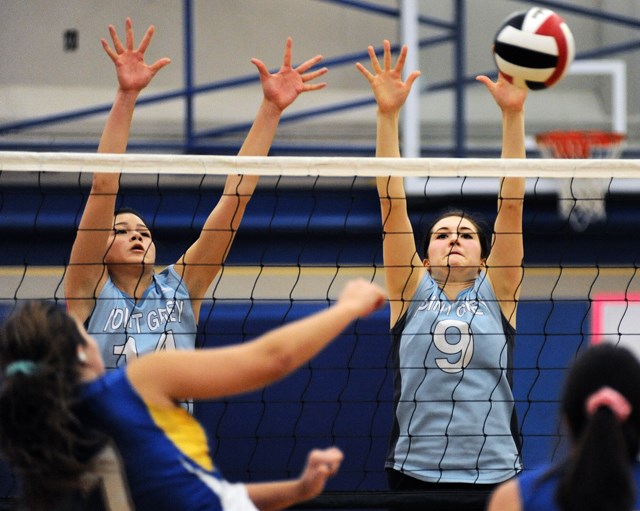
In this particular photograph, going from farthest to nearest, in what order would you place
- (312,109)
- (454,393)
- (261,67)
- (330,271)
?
(312,109) < (330,271) < (261,67) < (454,393)

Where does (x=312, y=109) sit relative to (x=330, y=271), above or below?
above

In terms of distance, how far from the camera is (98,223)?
3541 mm

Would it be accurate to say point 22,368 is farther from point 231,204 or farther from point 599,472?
point 231,204

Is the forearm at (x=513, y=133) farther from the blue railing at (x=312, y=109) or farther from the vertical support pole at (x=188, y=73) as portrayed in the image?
the vertical support pole at (x=188, y=73)

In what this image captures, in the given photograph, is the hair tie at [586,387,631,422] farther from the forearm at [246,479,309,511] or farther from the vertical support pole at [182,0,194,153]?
the vertical support pole at [182,0,194,153]

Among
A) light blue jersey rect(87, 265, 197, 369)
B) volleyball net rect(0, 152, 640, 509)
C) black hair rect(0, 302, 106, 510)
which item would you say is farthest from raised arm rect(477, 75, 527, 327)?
black hair rect(0, 302, 106, 510)

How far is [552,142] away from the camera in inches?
303

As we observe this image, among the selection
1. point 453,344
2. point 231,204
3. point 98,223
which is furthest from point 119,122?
point 453,344

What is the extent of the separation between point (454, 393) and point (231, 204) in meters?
0.97

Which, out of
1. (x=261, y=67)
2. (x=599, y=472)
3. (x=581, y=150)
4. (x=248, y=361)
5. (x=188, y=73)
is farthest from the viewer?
(x=188, y=73)

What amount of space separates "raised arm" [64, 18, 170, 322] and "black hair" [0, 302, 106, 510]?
148cm

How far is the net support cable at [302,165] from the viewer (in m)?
3.57

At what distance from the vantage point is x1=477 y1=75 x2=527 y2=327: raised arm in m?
3.59

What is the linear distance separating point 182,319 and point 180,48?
5497mm
